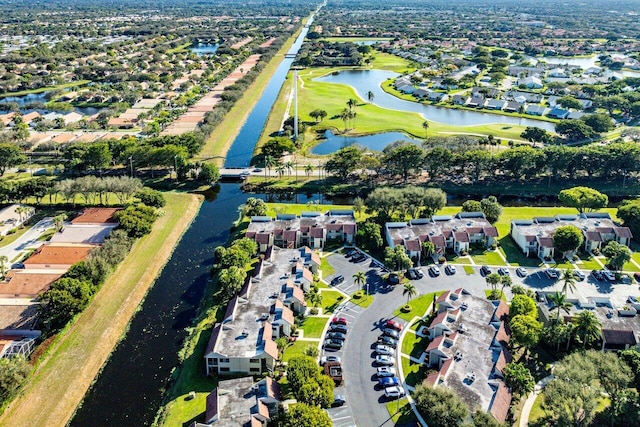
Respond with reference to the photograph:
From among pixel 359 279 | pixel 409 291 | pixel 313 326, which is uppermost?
pixel 409 291

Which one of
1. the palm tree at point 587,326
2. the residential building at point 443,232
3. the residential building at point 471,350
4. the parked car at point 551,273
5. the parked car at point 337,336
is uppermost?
the palm tree at point 587,326

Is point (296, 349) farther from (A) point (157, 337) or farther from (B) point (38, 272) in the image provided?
(B) point (38, 272)

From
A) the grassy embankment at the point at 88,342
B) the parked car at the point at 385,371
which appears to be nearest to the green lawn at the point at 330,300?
the parked car at the point at 385,371

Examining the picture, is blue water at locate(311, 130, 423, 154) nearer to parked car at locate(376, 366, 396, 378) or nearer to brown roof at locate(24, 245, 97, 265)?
brown roof at locate(24, 245, 97, 265)

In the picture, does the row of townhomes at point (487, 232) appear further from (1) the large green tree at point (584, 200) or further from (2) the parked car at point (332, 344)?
(2) the parked car at point (332, 344)

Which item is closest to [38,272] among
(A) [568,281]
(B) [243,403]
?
(B) [243,403]

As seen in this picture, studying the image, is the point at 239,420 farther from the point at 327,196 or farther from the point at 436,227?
the point at 327,196
